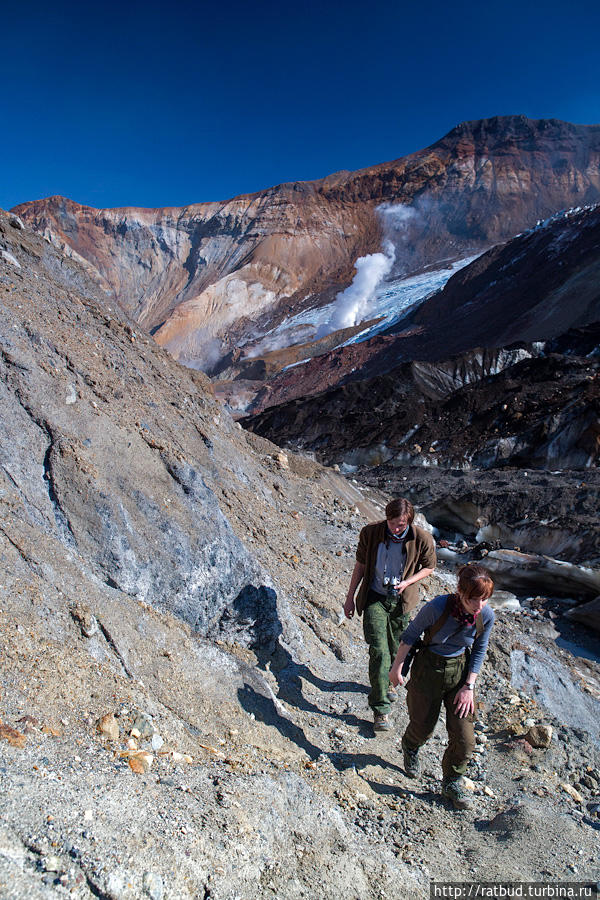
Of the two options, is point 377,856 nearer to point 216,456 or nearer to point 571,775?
point 571,775

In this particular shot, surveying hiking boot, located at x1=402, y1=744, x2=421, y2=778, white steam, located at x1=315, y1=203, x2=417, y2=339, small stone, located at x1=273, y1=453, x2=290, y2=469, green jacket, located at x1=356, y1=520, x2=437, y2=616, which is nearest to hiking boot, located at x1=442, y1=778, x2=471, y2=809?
hiking boot, located at x1=402, y1=744, x2=421, y2=778

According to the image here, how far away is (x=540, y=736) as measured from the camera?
146 inches

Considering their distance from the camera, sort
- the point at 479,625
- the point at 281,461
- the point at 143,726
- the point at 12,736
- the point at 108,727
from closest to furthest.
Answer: the point at 12,736 < the point at 108,727 < the point at 143,726 < the point at 479,625 < the point at 281,461

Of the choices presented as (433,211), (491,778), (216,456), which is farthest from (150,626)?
(433,211)

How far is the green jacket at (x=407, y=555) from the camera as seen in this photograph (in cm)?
340

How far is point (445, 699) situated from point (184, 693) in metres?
1.33

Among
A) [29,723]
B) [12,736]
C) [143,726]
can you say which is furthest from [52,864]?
[143,726]

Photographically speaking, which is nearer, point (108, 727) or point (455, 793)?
point (108, 727)

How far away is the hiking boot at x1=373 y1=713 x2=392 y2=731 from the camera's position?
3.47 m

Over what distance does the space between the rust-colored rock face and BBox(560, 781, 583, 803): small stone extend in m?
64.8

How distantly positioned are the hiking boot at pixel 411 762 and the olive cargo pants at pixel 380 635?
0.35 m

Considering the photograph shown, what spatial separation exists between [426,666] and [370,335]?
50750 millimetres

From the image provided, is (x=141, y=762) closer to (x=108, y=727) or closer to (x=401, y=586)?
(x=108, y=727)

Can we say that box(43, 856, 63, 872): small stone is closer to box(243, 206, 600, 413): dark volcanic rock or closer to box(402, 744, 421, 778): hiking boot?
box(402, 744, 421, 778): hiking boot
